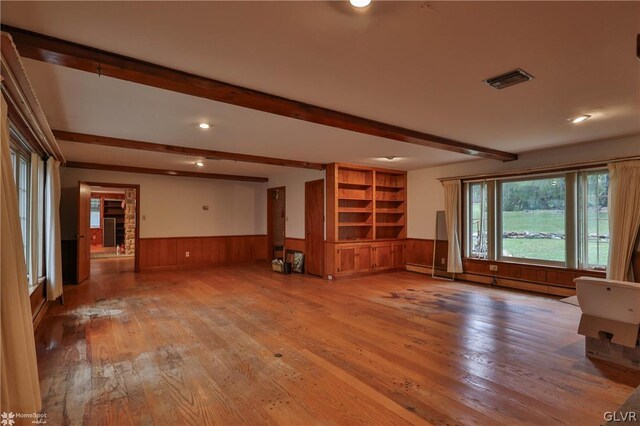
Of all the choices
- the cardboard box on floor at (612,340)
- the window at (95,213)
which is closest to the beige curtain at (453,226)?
the cardboard box on floor at (612,340)

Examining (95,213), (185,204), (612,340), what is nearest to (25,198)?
(185,204)

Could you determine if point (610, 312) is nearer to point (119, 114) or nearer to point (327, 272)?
point (327, 272)

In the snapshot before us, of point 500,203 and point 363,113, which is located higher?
point 363,113

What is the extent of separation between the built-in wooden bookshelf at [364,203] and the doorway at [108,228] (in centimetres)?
456

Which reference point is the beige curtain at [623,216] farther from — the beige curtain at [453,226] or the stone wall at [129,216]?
the stone wall at [129,216]

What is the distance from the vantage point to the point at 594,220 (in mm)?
4918

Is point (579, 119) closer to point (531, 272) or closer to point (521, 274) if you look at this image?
point (531, 272)

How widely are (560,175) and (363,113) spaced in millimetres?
3896

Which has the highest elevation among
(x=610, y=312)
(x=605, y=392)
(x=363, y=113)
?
(x=363, y=113)

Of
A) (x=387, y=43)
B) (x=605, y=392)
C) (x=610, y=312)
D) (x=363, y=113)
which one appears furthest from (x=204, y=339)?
(x=610, y=312)

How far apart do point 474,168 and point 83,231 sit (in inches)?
303

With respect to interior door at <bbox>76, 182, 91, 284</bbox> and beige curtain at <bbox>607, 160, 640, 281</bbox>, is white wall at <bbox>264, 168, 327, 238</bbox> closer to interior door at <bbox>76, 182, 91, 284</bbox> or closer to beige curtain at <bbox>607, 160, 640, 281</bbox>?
interior door at <bbox>76, 182, 91, 284</bbox>

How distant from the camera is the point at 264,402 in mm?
2193

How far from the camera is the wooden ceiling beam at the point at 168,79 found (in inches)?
77.5
